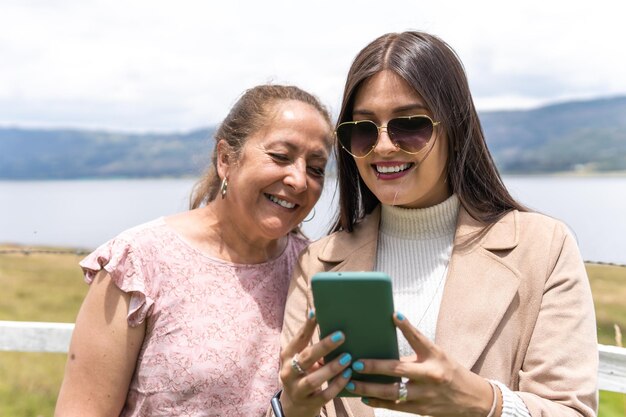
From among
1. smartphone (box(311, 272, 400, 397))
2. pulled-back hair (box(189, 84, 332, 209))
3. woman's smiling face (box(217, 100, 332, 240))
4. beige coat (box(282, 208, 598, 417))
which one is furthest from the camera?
pulled-back hair (box(189, 84, 332, 209))

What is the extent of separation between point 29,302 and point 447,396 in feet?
40.8

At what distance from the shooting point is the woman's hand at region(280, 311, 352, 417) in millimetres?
2086

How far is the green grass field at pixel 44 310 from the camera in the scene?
5273mm

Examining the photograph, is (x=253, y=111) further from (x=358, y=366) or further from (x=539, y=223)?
(x=358, y=366)

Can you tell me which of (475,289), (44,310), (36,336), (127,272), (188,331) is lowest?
(44,310)

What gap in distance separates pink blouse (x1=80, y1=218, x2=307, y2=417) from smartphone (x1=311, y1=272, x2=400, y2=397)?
106cm

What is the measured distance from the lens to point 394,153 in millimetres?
2672

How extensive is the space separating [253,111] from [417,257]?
3.69 feet

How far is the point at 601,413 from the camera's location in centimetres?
466

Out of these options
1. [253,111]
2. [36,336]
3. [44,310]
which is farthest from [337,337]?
[44,310]

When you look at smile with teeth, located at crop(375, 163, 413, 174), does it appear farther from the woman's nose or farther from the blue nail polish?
the blue nail polish

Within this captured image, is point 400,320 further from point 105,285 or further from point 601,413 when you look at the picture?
point 601,413

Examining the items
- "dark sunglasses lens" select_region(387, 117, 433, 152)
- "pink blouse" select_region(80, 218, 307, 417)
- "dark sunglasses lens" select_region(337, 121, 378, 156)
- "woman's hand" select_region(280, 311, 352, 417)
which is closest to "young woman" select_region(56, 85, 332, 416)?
"pink blouse" select_region(80, 218, 307, 417)

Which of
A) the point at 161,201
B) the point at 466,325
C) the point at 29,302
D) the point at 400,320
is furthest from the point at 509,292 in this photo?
the point at 29,302
